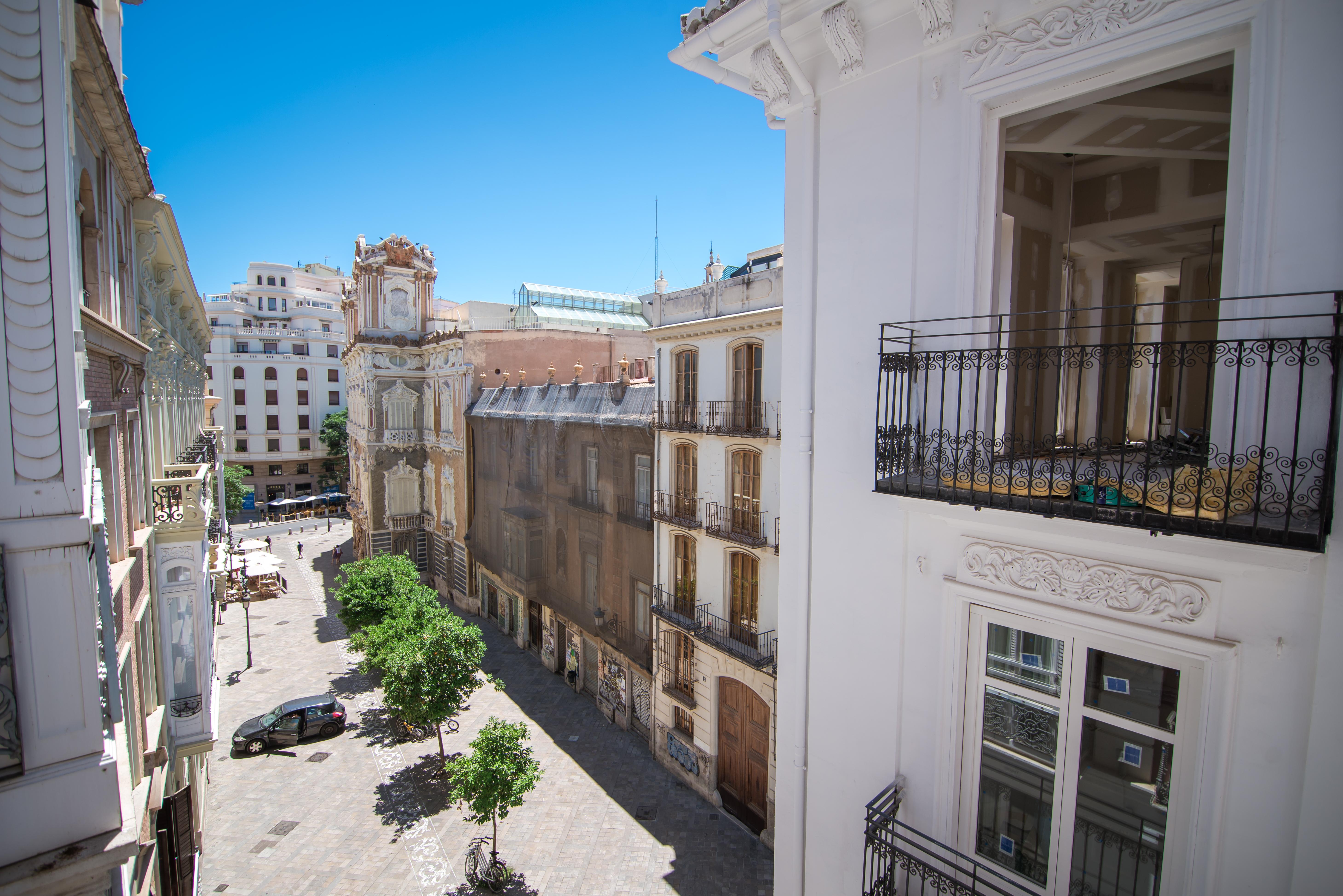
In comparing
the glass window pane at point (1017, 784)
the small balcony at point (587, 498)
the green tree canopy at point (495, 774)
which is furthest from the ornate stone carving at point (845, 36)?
the small balcony at point (587, 498)

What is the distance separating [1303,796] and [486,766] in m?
12.3

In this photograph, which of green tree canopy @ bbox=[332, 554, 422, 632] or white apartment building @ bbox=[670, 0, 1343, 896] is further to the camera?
green tree canopy @ bbox=[332, 554, 422, 632]

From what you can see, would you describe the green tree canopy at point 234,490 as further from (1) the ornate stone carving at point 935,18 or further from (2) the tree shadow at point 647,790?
(1) the ornate stone carving at point 935,18

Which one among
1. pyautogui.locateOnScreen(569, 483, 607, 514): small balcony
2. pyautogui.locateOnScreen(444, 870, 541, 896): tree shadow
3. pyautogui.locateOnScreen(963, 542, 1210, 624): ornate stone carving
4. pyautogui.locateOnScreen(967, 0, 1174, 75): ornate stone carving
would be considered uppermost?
pyautogui.locateOnScreen(967, 0, 1174, 75): ornate stone carving

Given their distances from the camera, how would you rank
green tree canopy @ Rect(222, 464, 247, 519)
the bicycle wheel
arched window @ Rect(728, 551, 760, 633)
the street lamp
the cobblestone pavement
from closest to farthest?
the bicycle wheel → the cobblestone pavement → arched window @ Rect(728, 551, 760, 633) → the street lamp → green tree canopy @ Rect(222, 464, 247, 519)

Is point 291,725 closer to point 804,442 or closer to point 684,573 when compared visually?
point 684,573

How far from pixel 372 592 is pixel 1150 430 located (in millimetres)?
21059

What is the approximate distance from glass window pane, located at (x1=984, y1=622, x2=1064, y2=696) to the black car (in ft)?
61.9

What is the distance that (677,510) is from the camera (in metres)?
15.3

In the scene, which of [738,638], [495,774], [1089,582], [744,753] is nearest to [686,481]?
[738,638]

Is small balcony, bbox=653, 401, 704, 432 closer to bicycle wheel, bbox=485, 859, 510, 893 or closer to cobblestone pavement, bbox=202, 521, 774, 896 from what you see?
cobblestone pavement, bbox=202, 521, 774, 896

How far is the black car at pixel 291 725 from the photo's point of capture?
55.4 ft

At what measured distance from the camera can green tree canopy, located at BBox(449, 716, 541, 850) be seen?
40.2ft

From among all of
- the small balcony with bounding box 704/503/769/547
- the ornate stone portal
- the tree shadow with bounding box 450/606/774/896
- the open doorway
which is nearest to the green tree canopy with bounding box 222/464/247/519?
the ornate stone portal
